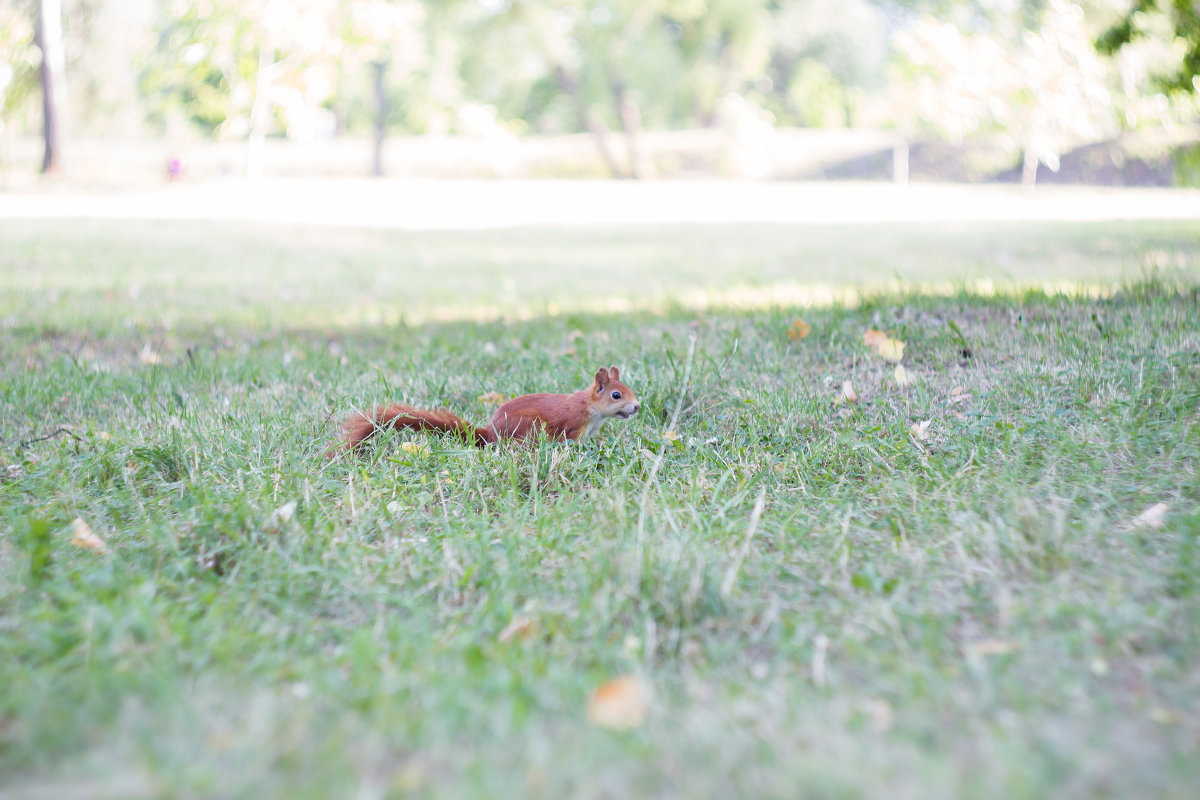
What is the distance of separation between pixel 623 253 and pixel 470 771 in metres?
9.97

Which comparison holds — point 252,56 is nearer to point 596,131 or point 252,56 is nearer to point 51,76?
point 51,76

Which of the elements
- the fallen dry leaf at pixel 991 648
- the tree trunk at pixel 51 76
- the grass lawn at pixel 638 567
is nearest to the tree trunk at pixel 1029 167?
the grass lawn at pixel 638 567

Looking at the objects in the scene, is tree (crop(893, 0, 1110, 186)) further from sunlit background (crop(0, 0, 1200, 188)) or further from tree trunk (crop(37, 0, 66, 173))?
tree trunk (crop(37, 0, 66, 173))

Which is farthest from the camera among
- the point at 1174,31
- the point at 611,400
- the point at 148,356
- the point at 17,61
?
the point at 17,61

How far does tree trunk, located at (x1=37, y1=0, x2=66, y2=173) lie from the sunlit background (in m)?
0.06

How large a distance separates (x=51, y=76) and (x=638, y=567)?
21.3m

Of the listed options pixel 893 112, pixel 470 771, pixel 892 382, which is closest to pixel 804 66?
pixel 893 112

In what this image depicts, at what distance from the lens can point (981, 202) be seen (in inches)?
808

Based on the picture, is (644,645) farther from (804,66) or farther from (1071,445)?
(804,66)

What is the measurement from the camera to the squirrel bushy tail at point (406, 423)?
3061 millimetres

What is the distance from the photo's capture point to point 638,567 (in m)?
2.02

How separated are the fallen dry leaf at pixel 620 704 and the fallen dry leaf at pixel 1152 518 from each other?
148cm

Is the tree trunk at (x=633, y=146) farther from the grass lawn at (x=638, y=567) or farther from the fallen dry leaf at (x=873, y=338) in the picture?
the fallen dry leaf at (x=873, y=338)

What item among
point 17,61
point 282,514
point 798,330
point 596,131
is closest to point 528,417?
point 282,514
